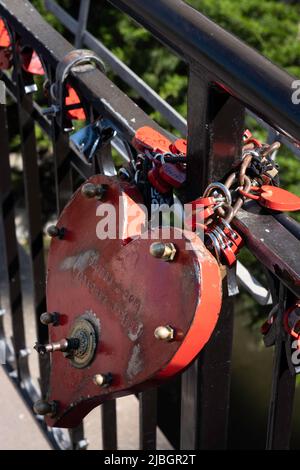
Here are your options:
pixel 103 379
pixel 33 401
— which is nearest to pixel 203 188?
pixel 103 379

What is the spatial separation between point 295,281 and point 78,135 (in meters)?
0.56

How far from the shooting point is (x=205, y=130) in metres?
1.04

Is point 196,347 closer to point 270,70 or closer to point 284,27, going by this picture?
point 270,70

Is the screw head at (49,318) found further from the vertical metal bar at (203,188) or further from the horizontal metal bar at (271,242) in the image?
the horizontal metal bar at (271,242)

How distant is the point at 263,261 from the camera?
3.19 feet

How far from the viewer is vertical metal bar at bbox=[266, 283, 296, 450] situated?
1014 mm

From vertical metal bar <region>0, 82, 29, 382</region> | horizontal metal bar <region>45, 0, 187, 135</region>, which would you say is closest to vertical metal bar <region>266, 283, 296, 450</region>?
vertical metal bar <region>0, 82, 29, 382</region>

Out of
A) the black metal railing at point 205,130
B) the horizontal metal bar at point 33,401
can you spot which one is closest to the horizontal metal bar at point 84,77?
the black metal railing at point 205,130

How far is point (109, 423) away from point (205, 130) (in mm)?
863

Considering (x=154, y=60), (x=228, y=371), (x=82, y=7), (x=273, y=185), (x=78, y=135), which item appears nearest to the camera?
(x=273, y=185)

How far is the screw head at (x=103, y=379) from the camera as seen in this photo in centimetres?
103

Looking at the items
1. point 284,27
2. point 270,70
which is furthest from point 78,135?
point 284,27

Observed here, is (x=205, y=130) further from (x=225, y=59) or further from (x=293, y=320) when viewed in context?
(x=293, y=320)

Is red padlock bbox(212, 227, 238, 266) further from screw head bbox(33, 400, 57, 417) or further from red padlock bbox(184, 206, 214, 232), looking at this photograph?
screw head bbox(33, 400, 57, 417)
